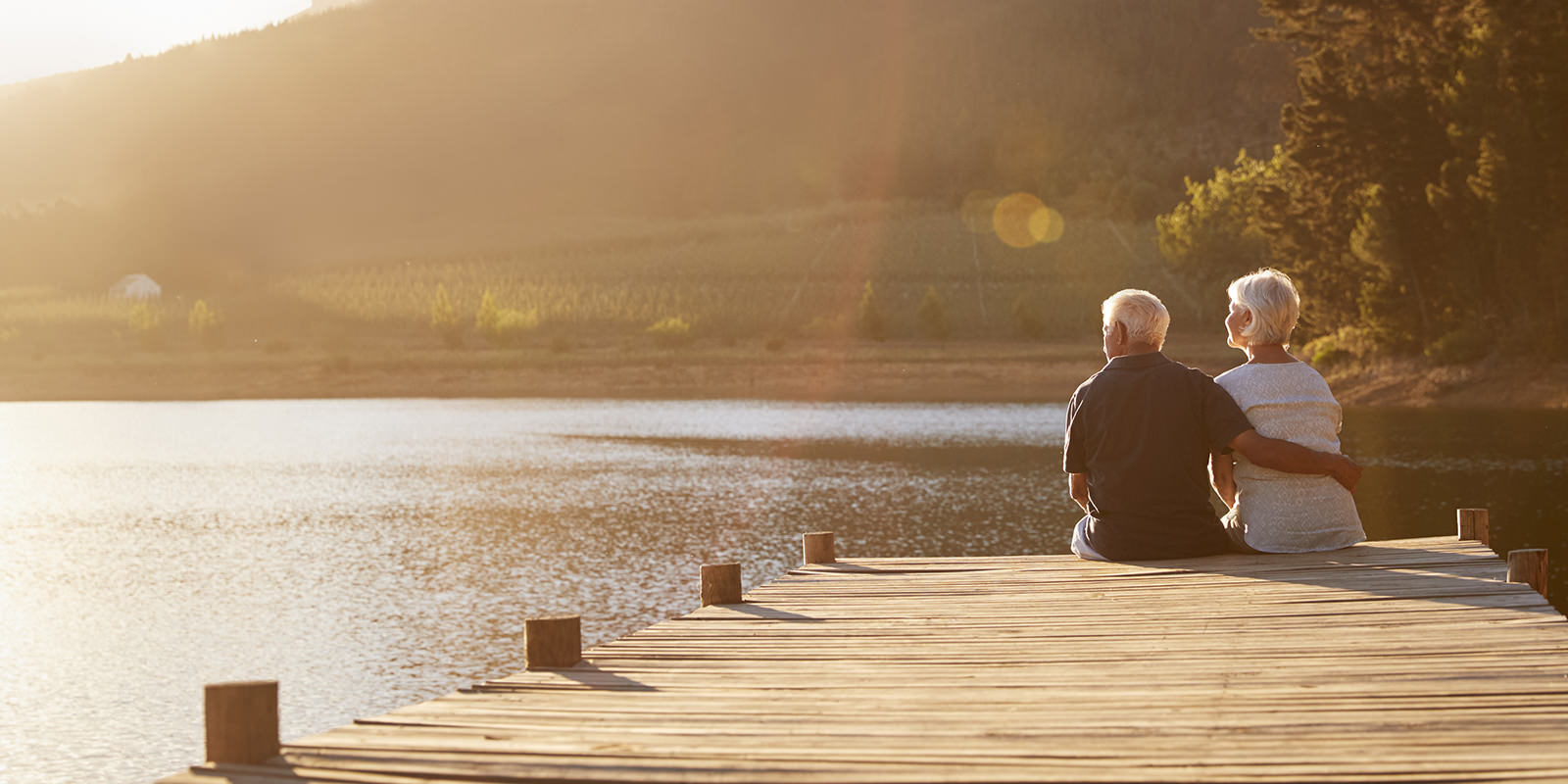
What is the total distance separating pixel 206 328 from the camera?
3334 inches

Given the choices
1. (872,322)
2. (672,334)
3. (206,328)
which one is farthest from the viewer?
(206,328)

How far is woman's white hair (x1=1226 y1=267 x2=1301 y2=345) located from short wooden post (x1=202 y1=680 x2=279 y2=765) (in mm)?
4542

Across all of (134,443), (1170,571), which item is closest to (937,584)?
(1170,571)

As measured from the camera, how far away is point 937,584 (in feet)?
24.2

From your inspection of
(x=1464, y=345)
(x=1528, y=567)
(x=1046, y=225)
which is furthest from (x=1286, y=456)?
(x=1046, y=225)

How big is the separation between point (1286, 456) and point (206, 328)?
85.8 metres

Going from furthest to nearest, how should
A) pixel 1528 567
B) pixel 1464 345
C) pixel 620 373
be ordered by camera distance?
pixel 620 373, pixel 1464 345, pixel 1528 567

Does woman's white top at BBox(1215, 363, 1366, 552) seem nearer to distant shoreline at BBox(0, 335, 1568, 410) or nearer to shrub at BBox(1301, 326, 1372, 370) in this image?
shrub at BBox(1301, 326, 1372, 370)

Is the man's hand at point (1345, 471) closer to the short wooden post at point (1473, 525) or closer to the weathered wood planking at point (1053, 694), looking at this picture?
the weathered wood planking at point (1053, 694)

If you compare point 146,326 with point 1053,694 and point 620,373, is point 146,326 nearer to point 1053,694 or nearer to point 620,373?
point 620,373

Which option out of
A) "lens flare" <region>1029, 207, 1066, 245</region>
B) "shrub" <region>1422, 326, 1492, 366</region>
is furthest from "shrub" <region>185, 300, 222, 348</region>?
"shrub" <region>1422, 326, 1492, 366</region>

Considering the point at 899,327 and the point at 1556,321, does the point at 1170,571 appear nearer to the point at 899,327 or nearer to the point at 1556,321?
the point at 1556,321

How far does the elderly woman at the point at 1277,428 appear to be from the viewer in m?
6.70

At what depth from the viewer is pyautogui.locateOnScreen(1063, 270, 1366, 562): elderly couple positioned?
6.76 m
